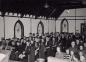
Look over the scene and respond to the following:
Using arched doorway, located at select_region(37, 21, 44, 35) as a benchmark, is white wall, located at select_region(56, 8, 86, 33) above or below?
above

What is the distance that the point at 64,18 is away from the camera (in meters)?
19.9

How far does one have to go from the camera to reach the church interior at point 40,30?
7.08 meters

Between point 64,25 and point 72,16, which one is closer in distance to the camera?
point 72,16

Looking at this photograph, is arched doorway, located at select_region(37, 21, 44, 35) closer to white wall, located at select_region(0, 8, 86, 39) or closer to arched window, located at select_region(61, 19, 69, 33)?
white wall, located at select_region(0, 8, 86, 39)

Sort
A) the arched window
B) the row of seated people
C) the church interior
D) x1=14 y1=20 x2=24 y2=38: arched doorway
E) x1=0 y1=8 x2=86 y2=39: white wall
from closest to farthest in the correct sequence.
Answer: the row of seated people
the church interior
x1=0 y1=8 x2=86 y2=39: white wall
x1=14 y1=20 x2=24 y2=38: arched doorway
the arched window

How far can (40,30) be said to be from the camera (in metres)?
17.1

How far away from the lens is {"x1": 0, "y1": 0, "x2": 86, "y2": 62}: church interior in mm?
7082

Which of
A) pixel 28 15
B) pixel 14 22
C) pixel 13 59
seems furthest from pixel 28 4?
pixel 13 59

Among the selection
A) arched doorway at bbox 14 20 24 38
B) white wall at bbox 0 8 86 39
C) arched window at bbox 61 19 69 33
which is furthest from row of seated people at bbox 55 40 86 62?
arched window at bbox 61 19 69 33

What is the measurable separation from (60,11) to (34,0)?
28.2 ft

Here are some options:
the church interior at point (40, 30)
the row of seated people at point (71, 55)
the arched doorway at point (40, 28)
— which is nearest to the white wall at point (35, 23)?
the church interior at point (40, 30)

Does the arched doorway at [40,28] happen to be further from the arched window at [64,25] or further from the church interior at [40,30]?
the arched window at [64,25]

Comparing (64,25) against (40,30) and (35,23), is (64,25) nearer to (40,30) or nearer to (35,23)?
(40,30)

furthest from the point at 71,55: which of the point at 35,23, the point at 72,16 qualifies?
the point at 72,16
